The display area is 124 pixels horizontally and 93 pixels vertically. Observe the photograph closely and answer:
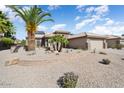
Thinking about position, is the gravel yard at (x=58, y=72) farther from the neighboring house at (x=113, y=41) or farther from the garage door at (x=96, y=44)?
the neighboring house at (x=113, y=41)

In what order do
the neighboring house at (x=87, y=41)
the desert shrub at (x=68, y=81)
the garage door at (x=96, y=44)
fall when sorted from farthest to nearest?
1. the garage door at (x=96, y=44)
2. the neighboring house at (x=87, y=41)
3. the desert shrub at (x=68, y=81)

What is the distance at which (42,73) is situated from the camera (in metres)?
12.0

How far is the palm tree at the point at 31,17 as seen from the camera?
1814cm

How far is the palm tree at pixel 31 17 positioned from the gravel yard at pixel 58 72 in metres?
5.40

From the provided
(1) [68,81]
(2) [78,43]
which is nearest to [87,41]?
(2) [78,43]

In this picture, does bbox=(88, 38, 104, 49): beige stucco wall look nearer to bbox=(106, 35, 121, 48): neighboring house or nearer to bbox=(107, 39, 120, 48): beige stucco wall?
bbox=(106, 35, 121, 48): neighboring house

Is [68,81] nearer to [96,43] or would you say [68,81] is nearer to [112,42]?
[96,43]

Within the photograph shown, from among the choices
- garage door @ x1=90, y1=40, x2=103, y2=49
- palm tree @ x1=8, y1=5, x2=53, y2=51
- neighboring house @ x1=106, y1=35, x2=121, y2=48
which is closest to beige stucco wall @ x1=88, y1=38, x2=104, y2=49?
garage door @ x1=90, y1=40, x2=103, y2=49

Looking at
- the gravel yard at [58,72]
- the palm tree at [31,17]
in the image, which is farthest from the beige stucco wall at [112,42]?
the gravel yard at [58,72]

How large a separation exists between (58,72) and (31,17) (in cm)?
800

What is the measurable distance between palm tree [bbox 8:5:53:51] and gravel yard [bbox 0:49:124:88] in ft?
17.7
